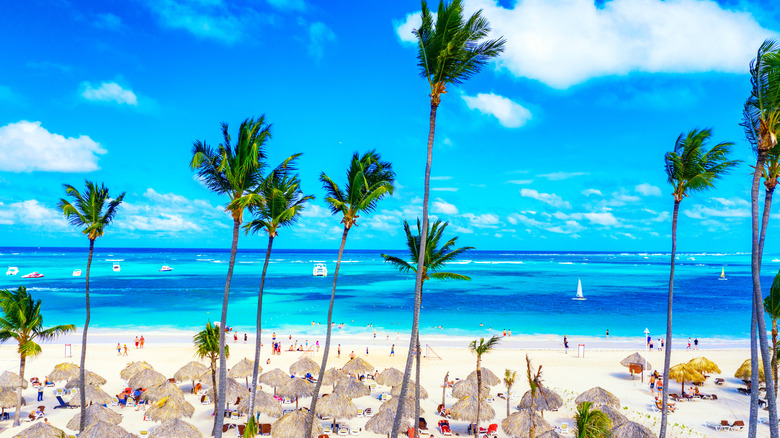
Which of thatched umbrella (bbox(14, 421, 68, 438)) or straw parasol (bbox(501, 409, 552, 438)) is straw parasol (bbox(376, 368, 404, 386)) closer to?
straw parasol (bbox(501, 409, 552, 438))

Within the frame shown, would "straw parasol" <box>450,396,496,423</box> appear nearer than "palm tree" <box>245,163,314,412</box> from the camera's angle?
No

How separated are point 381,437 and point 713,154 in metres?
16.2

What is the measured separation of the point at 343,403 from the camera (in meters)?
21.0

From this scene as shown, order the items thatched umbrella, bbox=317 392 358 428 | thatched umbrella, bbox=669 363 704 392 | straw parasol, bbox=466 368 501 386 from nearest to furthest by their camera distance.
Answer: thatched umbrella, bbox=317 392 358 428, straw parasol, bbox=466 368 501 386, thatched umbrella, bbox=669 363 704 392

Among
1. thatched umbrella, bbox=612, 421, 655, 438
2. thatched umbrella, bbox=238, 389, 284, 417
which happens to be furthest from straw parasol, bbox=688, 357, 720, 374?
thatched umbrella, bbox=238, 389, 284, 417

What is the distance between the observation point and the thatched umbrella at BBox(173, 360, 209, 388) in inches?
1020

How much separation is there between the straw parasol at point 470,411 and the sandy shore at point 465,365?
175cm

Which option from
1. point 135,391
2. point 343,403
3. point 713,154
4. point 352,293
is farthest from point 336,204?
point 352,293

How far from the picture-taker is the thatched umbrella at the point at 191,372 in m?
25.9

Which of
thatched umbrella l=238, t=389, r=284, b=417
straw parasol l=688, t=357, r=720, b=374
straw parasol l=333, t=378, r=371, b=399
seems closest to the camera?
thatched umbrella l=238, t=389, r=284, b=417

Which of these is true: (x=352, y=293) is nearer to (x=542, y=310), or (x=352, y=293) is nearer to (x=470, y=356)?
(x=542, y=310)

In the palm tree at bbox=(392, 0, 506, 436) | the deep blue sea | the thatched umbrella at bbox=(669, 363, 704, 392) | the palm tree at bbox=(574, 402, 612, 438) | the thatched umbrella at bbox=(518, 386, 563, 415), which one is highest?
the palm tree at bbox=(392, 0, 506, 436)

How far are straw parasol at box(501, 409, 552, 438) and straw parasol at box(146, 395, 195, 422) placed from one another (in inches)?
503

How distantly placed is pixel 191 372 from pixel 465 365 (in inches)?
698
